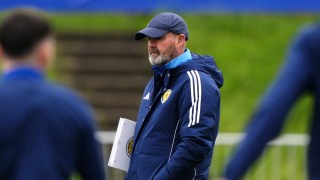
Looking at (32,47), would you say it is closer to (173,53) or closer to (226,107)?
(173,53)

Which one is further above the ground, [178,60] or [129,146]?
[178,60]

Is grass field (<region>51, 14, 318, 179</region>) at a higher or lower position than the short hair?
lower

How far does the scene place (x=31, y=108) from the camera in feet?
15.9

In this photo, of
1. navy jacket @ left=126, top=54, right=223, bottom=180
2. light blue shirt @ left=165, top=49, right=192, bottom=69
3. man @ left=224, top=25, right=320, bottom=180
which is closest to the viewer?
man @ left=224, top=25, right=320, bottom=180

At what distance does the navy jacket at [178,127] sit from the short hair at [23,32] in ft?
7.90

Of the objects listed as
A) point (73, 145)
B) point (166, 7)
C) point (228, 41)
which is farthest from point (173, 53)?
point (228, 41)

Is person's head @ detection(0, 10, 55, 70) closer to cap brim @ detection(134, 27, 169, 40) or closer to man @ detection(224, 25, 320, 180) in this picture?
man @ detection(224, 25, 320, 180)

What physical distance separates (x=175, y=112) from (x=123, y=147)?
1.68 ft

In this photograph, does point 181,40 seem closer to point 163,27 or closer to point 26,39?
point 163,27

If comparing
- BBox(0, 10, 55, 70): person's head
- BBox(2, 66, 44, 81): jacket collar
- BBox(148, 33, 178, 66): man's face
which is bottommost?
BBox(148, 33, 178, 66): man's face

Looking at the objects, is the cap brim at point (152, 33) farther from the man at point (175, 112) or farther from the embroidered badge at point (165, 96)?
the embroidered badge at point (165, 96)

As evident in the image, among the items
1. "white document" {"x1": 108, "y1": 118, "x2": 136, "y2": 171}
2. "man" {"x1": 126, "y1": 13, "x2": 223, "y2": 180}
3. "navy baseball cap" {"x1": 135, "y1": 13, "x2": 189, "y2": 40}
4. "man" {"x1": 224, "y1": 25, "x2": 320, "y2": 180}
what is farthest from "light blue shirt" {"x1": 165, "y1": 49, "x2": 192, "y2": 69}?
"man" {"x1": 224, "y1": 25, "x2": 320, "y2": 180}

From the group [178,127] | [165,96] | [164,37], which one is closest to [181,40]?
[164,37]

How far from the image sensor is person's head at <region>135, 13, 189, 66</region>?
7430mm
